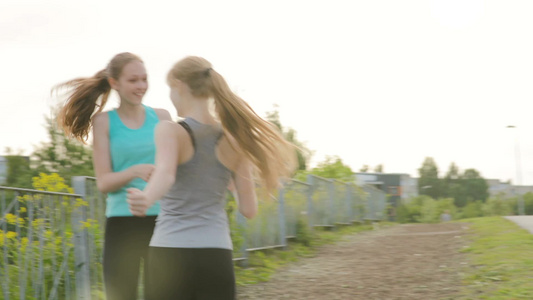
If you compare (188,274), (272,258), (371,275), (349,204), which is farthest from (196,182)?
(349,204)

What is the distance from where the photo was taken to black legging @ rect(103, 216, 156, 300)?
3699mm

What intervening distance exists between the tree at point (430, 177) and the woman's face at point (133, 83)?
104739 mm

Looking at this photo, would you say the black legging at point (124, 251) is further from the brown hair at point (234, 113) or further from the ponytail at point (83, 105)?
the brown hair at point (234, 113)

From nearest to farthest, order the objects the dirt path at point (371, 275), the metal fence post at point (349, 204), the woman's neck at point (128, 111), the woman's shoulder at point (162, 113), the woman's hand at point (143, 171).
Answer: the woman's hand at point (143, 171)
the woman's neck at point (128, 111)
the woman's shoulder at point (162, 113)
the dirt path at point (371, 275)
the metal fence post at point (349, 204)

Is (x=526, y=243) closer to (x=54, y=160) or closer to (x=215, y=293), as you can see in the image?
(x=215, y=293)

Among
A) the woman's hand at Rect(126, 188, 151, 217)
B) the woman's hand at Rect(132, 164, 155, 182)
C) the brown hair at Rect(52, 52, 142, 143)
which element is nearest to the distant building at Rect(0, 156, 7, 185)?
the brown hair at Rect(52, 52, 142, 143)

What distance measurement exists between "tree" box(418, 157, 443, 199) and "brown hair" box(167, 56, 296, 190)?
10535 centimetres

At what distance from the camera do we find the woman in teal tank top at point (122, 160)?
12.1 ft

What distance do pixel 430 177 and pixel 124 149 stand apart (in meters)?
107

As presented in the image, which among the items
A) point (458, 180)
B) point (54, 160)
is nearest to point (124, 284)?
point (54, 160)

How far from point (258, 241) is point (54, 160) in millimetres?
16331

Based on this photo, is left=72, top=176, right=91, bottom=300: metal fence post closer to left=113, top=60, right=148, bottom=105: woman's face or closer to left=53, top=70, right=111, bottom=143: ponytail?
left=53, top=70, right=111, bottom=143: ponytail

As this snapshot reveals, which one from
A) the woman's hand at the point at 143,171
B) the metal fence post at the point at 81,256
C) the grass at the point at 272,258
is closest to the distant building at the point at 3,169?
the grass at the point at 272,258

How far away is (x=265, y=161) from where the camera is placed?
2988 millimetres
